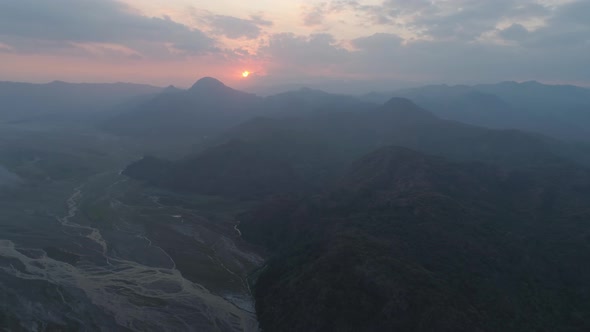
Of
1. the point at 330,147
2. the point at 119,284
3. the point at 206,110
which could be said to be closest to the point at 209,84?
the point at 206,110

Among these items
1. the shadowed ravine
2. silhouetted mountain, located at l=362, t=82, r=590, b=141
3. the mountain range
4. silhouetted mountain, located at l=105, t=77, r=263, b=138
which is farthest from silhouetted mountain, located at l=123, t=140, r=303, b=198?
silhouetted mountain, located at l=362, t=82, r=590, b=141

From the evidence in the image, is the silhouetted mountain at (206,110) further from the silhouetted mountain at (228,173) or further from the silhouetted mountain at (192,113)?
the silhouetted mountain at (228,173)

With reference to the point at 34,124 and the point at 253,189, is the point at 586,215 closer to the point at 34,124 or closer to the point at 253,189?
the point at 253,189

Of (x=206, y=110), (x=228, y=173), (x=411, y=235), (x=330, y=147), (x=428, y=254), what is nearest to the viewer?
(x=428, y=254)

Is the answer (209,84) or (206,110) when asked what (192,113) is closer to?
(206,110)

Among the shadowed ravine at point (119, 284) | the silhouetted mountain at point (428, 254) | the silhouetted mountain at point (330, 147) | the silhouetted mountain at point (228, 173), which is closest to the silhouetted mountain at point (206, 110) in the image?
the silhouetted mountain at point (330, 147)

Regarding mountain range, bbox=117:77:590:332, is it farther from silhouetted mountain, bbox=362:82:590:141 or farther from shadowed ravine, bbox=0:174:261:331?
silhouetted mountain, bbox=362:82:590:141
